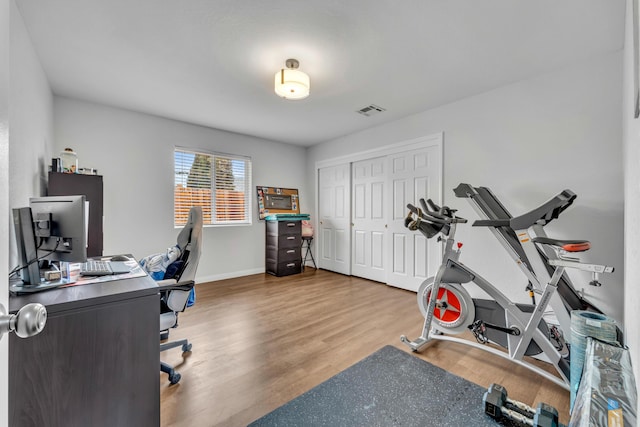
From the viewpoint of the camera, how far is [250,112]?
3.70m

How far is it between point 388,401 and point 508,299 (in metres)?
1.22

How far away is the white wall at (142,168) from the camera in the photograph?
11.0ft

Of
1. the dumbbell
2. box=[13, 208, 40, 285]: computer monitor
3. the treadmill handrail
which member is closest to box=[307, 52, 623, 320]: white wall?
the treadmill handrail

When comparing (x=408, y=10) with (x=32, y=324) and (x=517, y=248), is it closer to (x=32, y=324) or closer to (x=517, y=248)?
(x=517, y=248)

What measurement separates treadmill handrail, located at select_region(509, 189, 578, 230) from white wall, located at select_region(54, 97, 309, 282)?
4.04 meters

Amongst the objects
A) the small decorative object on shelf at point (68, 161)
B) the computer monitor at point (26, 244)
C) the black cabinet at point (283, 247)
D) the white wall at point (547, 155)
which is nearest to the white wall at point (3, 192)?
the computer monitor at point (26, 244)

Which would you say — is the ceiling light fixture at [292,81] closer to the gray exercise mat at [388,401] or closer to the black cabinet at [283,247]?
the gray exercise mat at [388,401]

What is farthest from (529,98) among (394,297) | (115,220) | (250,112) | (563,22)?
(115,220)

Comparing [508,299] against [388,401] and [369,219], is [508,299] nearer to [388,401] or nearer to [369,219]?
[388,401]

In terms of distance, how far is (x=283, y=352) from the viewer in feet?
7.33

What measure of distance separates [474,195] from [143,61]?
319 centimetres

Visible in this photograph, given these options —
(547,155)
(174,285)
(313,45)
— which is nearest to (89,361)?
(174,285)

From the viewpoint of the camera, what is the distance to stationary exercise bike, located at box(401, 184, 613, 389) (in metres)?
1.81

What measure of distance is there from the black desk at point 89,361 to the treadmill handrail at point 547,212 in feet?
7.67
